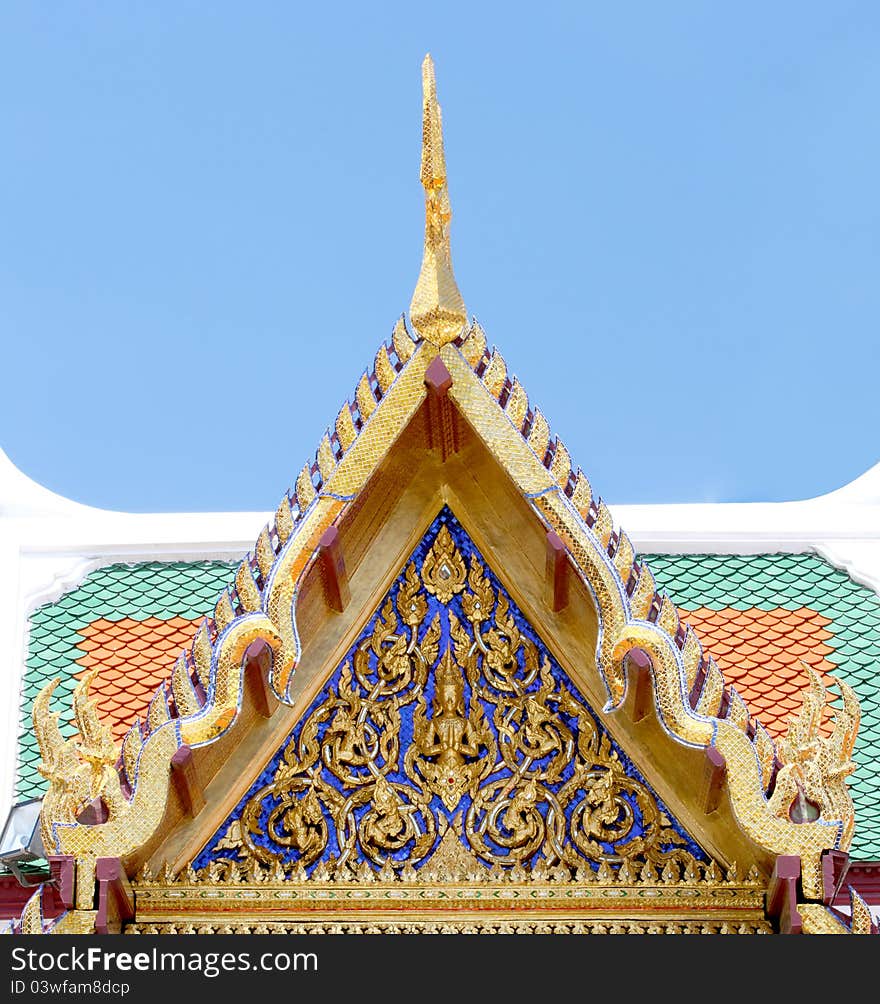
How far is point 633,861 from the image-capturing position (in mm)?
8062

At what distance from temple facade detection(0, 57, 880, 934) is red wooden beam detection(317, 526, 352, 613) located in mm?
11

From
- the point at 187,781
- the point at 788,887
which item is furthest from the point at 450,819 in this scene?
the point at 788,887

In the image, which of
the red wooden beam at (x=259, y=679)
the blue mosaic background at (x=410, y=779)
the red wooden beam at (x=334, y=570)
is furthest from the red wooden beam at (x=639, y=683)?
the red wooden beam at (x=259, y=679)

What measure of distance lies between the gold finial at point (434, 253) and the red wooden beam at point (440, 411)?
0.12 m

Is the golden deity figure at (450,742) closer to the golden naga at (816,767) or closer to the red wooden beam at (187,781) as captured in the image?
the red wooden beam at (187,781)

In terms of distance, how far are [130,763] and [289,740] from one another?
64cm

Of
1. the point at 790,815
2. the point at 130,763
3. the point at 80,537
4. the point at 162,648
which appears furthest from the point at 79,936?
the point at 80,537

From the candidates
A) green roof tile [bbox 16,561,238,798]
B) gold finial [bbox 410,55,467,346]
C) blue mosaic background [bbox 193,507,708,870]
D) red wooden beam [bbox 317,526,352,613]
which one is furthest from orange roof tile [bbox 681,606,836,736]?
gold finial [bbox 410,55,467,346]

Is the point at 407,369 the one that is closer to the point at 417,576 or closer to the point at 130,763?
the point at 417,576

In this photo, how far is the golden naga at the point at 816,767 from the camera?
7723 millimetres

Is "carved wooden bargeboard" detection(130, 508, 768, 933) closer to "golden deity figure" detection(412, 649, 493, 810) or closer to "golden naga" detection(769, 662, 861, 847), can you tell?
"golden deity figure" detection(412, 649, 493, 810)

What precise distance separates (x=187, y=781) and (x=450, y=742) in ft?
3.23

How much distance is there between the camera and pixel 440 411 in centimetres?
839

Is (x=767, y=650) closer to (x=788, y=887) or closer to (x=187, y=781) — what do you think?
(x=788, y=887)
